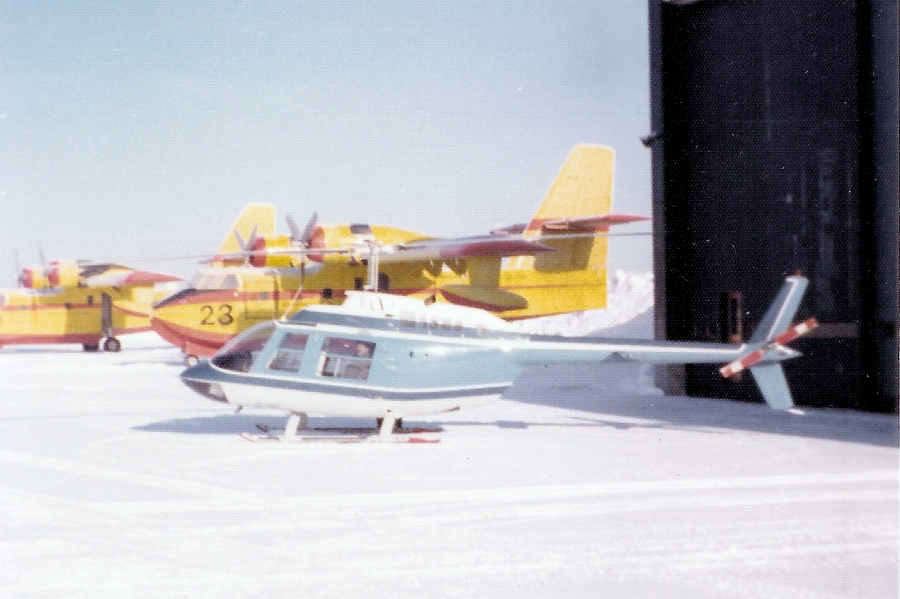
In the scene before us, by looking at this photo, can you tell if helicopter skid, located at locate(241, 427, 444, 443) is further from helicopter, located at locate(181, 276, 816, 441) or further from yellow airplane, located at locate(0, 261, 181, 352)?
yellow airplane, located at locate(0, 261, 181, 352)

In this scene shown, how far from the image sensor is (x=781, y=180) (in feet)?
51.9

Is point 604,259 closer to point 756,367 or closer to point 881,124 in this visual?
point 881,124

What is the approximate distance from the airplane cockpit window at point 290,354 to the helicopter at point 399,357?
0.01 metres

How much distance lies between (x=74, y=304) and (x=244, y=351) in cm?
2388

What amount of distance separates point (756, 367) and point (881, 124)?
6344 millimetres

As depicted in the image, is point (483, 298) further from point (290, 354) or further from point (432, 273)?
point (290, 354)

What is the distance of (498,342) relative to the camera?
38.0ft

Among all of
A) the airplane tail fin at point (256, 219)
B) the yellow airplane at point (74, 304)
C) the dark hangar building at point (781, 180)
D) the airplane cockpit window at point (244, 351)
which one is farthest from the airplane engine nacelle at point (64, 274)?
the dark hangar building at point (781, 180)

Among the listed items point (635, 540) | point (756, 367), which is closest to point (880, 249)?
point (756, 367)

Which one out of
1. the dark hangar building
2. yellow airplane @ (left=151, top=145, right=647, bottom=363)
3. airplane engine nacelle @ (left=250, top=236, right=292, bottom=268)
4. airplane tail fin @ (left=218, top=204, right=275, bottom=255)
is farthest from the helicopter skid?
airplane tail fin @ (left=218, top=204, right=275, bottom=255)

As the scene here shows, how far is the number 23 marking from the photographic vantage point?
22.5 metres

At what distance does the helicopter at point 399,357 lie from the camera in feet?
36.5

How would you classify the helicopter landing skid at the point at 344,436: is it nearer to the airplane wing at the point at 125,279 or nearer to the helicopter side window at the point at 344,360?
the helicopter side window at the point at 344,360

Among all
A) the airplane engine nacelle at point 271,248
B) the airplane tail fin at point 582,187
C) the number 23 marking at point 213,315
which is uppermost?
the airplane tail fin at point 582,187
